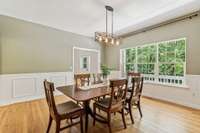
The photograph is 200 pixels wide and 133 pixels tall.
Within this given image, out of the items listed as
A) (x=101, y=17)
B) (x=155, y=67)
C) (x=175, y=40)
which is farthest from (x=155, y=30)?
(x=101, y=17)

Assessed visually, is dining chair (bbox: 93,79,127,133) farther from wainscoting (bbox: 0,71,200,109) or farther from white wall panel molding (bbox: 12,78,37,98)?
white wall panel molding (bbox: 12,78,37,98)

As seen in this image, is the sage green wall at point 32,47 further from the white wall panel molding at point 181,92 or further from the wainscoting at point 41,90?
the white wall panel molding at point 181,92

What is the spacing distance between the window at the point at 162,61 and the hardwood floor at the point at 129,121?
106cm

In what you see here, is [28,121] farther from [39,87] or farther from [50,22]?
[50,22]

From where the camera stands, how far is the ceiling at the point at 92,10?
9.45 feet

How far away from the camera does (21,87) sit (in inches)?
152

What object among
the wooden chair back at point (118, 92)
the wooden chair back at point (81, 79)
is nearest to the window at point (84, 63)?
the wooden chair back at point (81, 79)

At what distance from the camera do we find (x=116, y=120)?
2.69m

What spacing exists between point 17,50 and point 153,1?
396 centimetres

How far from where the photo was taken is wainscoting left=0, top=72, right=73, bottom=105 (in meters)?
3.58

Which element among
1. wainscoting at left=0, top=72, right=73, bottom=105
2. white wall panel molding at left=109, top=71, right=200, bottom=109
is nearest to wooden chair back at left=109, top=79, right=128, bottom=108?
white wall panel molding at left=109, top=71, right=200, bottom=109

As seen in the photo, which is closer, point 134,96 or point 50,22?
point 134,96

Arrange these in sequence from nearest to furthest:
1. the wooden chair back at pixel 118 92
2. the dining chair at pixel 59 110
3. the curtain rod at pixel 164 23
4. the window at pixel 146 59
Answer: the dining chair at pixel 59 110, the wooden chair back at pixel 118 92, the curtain rod at pixel 164 23, the window at pixel 146 59

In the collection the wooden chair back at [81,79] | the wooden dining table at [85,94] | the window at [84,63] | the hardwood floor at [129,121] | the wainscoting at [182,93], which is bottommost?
the hardwood floor at [129,121]
